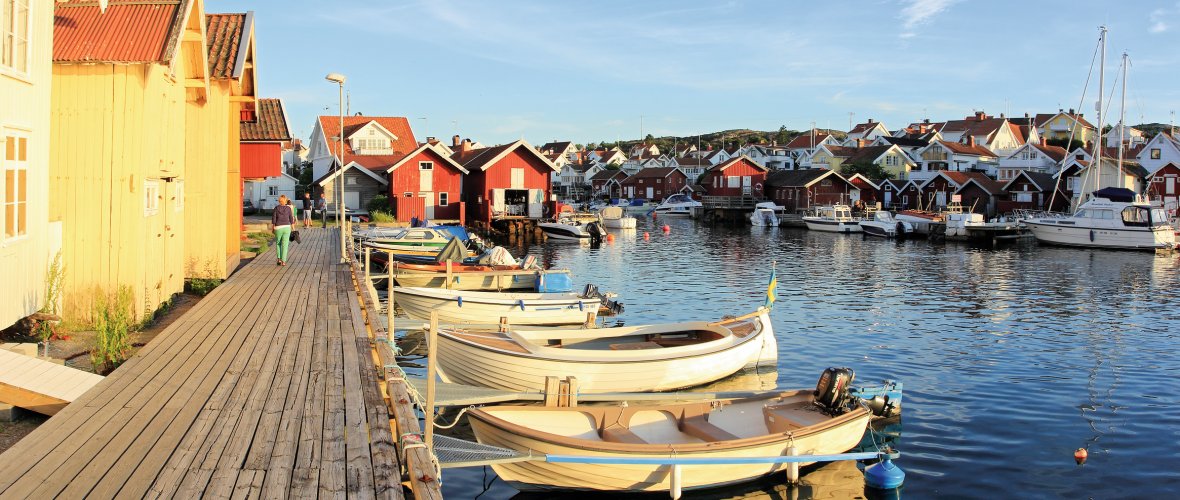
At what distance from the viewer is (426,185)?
58.6 metres

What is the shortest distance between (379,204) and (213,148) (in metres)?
38.8

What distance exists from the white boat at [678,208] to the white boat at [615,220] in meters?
23.4

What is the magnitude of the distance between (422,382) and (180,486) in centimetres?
652

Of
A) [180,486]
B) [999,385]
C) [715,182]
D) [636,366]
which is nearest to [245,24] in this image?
[636,366]

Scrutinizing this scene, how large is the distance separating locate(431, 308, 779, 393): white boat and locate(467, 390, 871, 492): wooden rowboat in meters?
2.71

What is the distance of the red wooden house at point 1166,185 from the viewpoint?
70938 mm

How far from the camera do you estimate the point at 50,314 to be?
1187cm

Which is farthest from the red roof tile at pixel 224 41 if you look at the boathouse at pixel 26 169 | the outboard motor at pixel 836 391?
the outboard motor at pixel 836 391

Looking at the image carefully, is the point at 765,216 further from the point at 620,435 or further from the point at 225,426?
the point at 225,426

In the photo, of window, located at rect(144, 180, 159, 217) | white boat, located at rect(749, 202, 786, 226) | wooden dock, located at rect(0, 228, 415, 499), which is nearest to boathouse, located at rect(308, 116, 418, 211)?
white boat, located at rect(749, 202, 786, 226)

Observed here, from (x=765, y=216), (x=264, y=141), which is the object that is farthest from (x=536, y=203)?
(x=264, y=141)

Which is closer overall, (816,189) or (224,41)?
(224,41)

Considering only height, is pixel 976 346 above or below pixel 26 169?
below

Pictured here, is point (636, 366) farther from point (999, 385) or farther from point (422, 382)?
point (999, 385)
